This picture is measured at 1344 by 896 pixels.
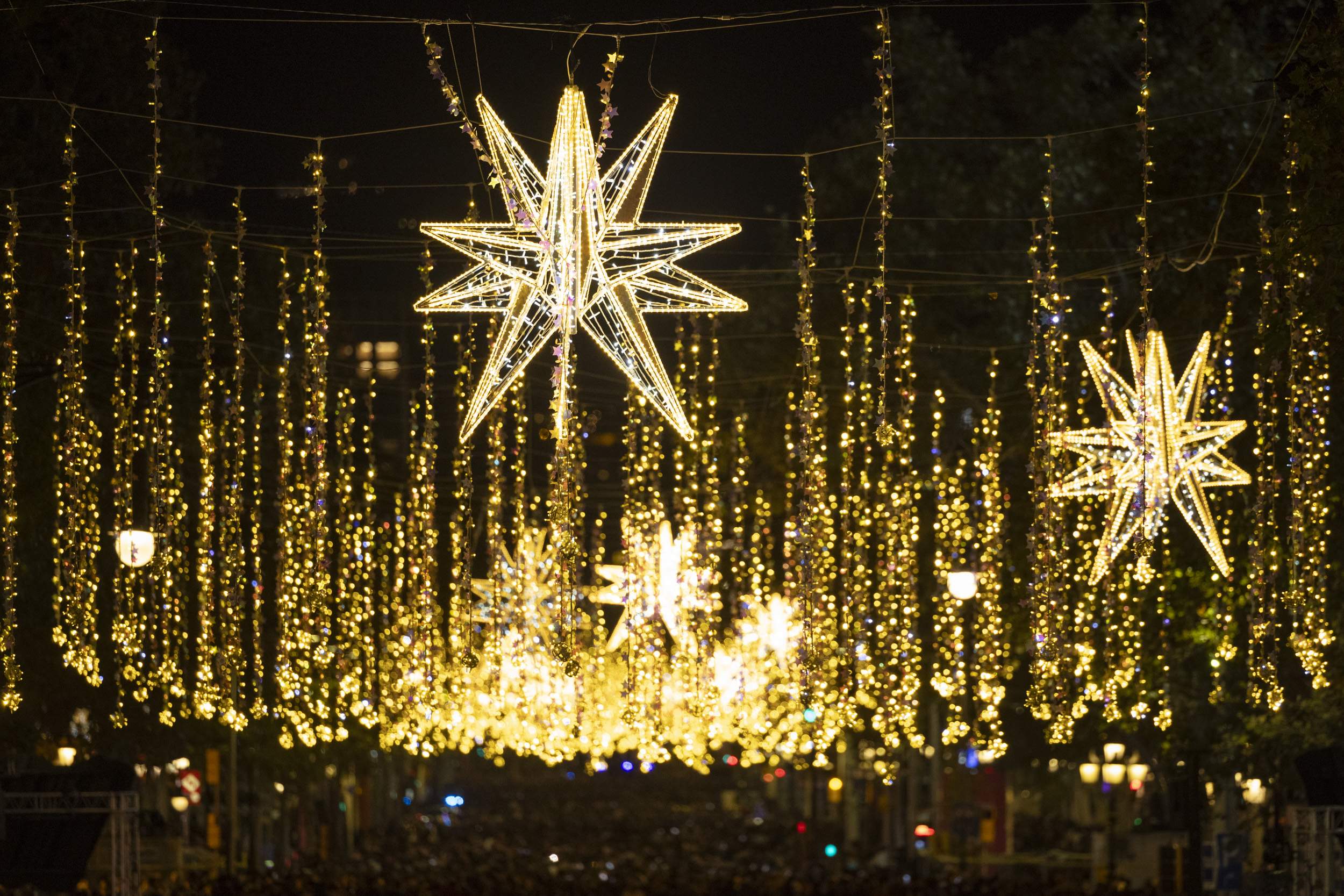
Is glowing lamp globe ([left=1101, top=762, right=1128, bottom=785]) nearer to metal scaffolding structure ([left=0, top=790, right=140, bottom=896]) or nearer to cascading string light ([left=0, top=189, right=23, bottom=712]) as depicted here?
metal scaffolding structure ([left=0, top=790, right=140, bottom=896])

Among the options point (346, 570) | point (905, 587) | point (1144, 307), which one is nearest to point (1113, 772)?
point (905, 587)

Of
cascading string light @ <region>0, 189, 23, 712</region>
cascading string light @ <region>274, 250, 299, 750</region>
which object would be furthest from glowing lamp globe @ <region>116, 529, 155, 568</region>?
cascading string light @ <region>274, 250, 299, 750</region>

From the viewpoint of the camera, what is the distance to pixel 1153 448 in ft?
38.0

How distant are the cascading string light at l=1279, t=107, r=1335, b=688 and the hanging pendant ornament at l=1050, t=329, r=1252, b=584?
1.86 ft

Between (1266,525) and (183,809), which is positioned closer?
(1266,525)

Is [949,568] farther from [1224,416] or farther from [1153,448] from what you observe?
[1153,448]

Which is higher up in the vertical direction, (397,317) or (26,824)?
(397,317)

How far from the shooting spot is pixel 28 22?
1016 centimetres

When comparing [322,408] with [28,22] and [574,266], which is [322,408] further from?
[574,266]

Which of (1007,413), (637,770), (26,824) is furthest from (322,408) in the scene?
(637,770)

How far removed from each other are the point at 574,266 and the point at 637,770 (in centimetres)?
7515

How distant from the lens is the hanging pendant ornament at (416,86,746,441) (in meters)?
7.93

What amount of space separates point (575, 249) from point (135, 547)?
6812 millimetres

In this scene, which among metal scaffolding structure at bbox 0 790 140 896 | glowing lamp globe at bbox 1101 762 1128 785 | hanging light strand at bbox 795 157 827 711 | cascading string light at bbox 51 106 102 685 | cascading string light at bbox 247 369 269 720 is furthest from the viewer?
glowing lamp globe at bbox 1101 762 1128 785
